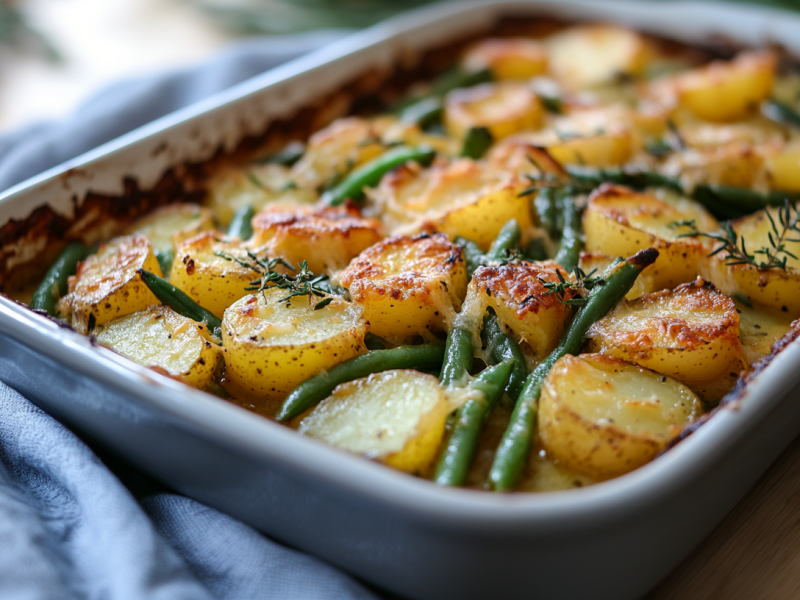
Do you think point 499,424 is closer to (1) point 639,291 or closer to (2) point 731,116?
(1) point 639,291

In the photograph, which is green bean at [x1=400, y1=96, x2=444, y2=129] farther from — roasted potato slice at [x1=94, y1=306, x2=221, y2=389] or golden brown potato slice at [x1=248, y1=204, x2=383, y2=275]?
roasted potato slice at [x1=94, y1=306, x2=221, y2=389]

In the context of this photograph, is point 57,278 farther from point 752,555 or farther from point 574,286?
point 752,555

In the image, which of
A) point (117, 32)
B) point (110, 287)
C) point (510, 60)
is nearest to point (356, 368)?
point (110, 287)

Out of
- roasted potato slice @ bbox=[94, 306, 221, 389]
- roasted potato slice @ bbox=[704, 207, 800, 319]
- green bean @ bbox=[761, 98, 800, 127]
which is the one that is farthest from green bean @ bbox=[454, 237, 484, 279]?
green bean @ bbox=[761, 98, 800, 127]

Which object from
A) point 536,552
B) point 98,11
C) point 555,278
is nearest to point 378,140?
point 555,278

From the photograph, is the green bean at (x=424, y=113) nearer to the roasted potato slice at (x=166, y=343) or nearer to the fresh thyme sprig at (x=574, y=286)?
the fresh thyme sprig at (x=574, y=286)
